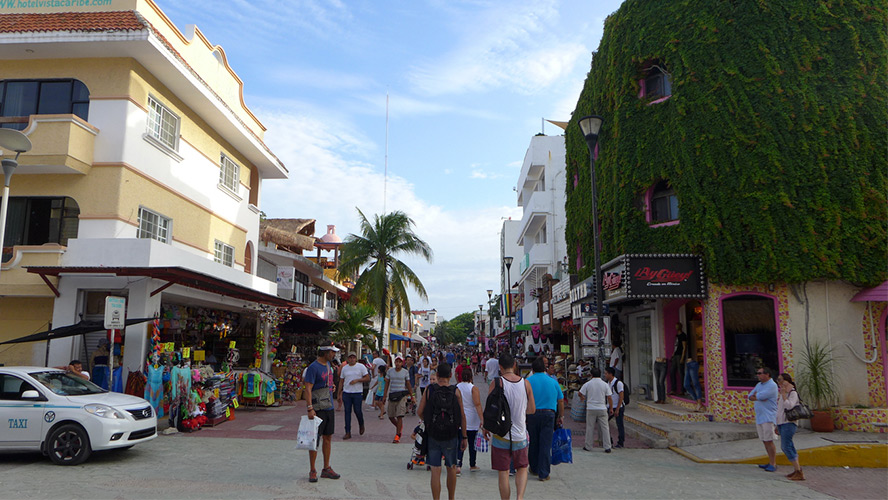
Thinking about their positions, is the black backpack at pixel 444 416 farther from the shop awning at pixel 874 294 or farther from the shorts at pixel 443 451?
the shop awning at pixel 874 294

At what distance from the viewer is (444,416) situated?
260 inches

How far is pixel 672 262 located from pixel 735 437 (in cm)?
438

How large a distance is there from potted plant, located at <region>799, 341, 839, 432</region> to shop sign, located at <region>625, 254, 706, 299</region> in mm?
2537

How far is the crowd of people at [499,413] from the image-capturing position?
6625mm

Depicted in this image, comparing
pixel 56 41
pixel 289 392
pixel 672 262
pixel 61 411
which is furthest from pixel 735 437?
pixel 56 41

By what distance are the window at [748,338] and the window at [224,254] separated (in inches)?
615

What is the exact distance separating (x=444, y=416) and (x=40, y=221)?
13.1 m

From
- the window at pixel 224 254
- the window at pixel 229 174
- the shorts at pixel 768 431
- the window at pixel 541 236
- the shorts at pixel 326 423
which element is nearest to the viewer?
the shorts at pixel 326 423

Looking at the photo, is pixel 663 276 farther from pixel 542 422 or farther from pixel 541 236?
pixel 541 236

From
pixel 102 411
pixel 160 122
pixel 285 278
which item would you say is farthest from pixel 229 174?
pixel 102 411

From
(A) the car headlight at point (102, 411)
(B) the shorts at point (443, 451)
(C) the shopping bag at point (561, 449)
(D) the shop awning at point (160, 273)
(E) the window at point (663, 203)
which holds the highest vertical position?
(E) the window at point (663, 203)

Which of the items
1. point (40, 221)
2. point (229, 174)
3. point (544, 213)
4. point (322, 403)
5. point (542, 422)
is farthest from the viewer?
point (544, 213)

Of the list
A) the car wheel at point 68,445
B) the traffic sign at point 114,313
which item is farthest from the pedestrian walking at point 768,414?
the traffic sign at point 114,313

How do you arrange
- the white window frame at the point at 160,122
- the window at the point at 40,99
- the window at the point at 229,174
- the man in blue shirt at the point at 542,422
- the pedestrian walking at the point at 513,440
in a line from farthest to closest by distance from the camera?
the window at the point at 229,174
the white window frame at the point at 160,122
the window at the point at 40,99
the man in blue shirt at the point at 542,422
the pedestrian walking at the point at 513,440
